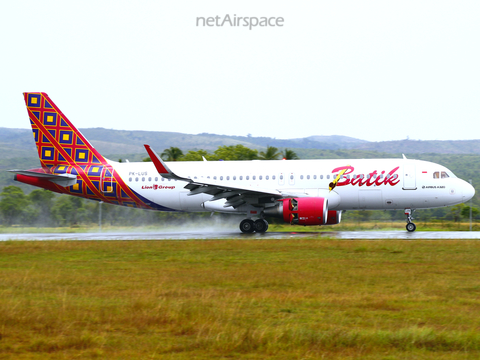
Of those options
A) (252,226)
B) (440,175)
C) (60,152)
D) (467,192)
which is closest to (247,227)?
(252,226)

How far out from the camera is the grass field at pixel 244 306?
615 centimetres

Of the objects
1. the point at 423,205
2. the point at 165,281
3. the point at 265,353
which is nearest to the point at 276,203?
the point at 423,205

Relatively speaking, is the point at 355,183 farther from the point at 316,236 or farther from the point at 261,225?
the point at 261,225

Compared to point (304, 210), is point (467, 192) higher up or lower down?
higher up

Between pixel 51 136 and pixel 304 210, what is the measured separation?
13475 mm

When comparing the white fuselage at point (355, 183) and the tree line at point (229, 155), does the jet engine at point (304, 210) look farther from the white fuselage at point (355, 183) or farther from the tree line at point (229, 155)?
the tree line at point (229, 155)

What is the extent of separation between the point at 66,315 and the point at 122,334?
1.39 m

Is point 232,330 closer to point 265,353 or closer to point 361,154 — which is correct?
point 265,353

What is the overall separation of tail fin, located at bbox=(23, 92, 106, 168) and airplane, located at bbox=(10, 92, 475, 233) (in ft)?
0.16

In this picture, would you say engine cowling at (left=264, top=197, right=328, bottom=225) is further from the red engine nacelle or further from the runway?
the runway

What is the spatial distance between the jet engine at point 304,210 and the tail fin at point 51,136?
10000 millimetres

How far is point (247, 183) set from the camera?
2564 cm

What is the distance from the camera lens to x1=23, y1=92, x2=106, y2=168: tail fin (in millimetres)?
27156

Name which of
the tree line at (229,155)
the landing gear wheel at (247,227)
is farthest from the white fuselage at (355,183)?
the tree line at (229,155)
